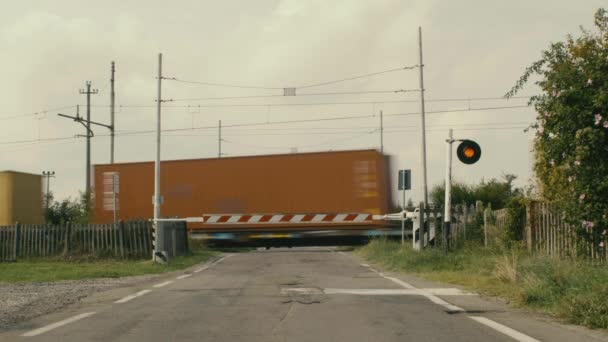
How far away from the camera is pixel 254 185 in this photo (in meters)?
30.5

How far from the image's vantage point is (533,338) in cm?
702

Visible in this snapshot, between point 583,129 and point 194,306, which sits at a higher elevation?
point 583,129

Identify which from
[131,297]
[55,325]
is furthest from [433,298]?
[55,325]

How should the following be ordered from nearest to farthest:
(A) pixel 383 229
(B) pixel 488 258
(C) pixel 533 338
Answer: (C) pixel 533 338, (B) pixel 488 258, (A) pixel 383 229

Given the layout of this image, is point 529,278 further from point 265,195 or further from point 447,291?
point 265,195

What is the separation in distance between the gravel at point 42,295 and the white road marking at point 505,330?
17.5 ft

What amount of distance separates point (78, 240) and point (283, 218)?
29.8 ft

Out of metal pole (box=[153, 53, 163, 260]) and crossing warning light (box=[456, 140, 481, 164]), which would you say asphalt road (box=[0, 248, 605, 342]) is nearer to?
crossing warning light (box=[456, 140, 481, 164])

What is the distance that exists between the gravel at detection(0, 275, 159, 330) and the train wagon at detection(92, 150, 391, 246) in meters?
13.5

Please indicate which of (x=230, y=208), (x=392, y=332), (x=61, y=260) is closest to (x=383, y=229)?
(x=230, y=208)

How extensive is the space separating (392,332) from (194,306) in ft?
11.1

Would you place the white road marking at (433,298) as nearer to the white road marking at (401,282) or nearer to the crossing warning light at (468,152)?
the white road marking at (401,282)

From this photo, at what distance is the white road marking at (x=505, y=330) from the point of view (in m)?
7.00

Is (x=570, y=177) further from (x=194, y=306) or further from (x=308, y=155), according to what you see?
(x=308, y=155)
